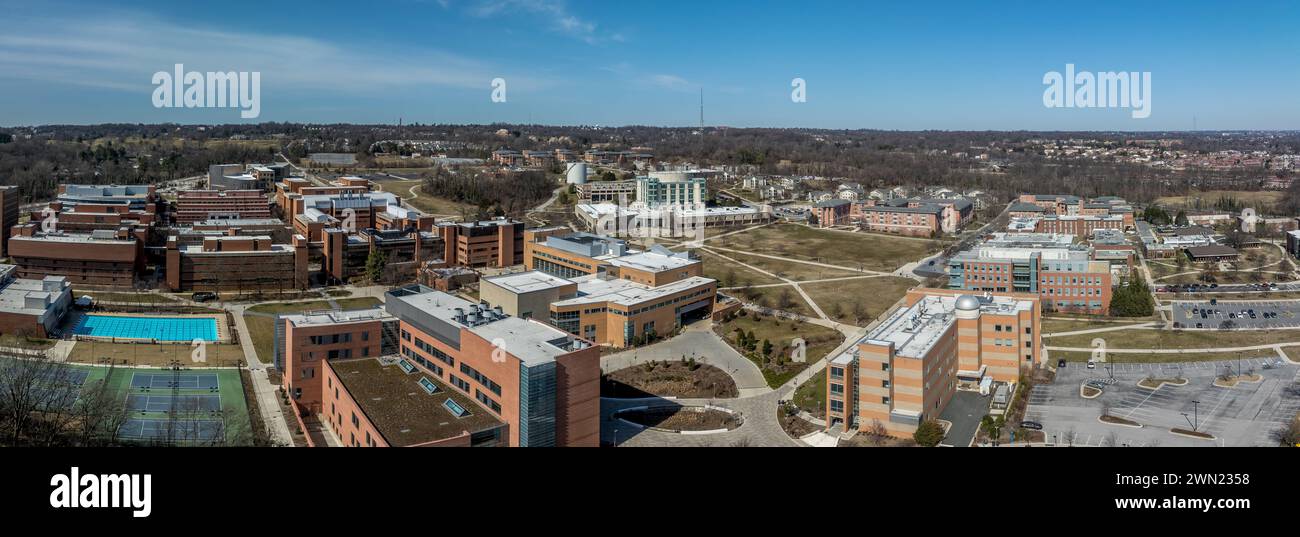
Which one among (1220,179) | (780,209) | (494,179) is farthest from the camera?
(1220,179)

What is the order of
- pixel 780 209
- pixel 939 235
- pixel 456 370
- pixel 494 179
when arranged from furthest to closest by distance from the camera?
pixel 494 179, pixel 780 209, pixel 939 235, pixel 456 370

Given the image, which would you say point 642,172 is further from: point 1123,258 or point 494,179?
point 1123,258

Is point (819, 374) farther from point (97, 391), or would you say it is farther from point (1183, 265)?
point (1183, 265)

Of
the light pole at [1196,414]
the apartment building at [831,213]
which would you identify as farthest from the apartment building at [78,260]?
the apartment building at [831,213]

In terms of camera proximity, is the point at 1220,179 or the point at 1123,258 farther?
the point at 1220,179

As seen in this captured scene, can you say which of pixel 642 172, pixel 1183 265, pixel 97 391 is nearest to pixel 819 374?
pixel 97 391
